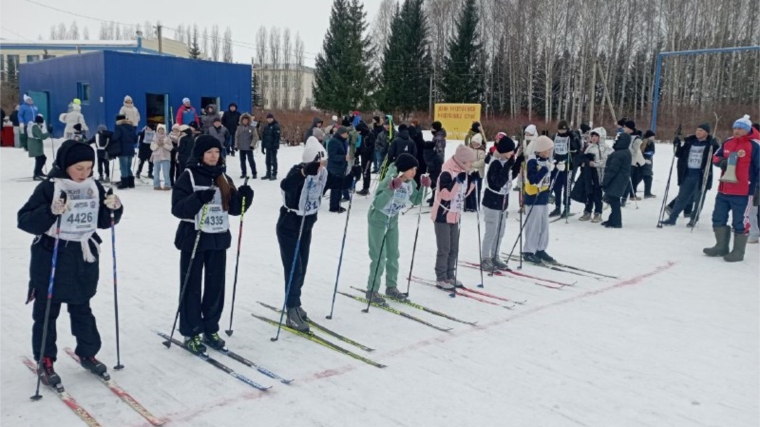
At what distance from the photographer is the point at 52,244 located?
13.6ft

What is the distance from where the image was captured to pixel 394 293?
21.6ft

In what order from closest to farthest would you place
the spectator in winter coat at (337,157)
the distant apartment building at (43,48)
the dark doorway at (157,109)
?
the spectator in winter coat at (337,157), the dark doorway at (157,109), the distant apartment building at (43,48)

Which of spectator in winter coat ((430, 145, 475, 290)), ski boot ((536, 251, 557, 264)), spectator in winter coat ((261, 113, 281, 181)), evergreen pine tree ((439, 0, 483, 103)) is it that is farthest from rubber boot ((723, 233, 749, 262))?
evergreen pine tree ((439, 0, 483, 103))

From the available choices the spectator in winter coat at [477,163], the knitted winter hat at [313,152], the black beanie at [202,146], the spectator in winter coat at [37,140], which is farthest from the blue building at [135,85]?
the black beanie at [202,146]

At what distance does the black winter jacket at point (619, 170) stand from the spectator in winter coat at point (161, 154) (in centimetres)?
934

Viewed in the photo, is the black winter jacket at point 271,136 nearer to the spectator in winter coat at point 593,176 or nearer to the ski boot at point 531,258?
the spectator in winter coat at point 593,176

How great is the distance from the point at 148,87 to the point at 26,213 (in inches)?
809

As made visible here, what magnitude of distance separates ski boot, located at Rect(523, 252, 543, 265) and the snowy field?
12.8 inches

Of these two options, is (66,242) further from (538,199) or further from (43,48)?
→ (43,48)

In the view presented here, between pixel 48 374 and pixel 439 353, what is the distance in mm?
2894

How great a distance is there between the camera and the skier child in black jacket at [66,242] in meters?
4.09

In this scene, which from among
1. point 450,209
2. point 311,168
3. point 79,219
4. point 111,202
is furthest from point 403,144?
point 79,219

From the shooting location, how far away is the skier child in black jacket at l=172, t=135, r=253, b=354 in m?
4.63

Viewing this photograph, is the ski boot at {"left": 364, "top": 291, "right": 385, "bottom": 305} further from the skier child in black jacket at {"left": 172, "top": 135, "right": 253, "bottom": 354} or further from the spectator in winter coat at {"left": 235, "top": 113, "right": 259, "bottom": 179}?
the spectator in winter coat at {"left": 235, "top": 113, "right": 259, "bottom": 179}
